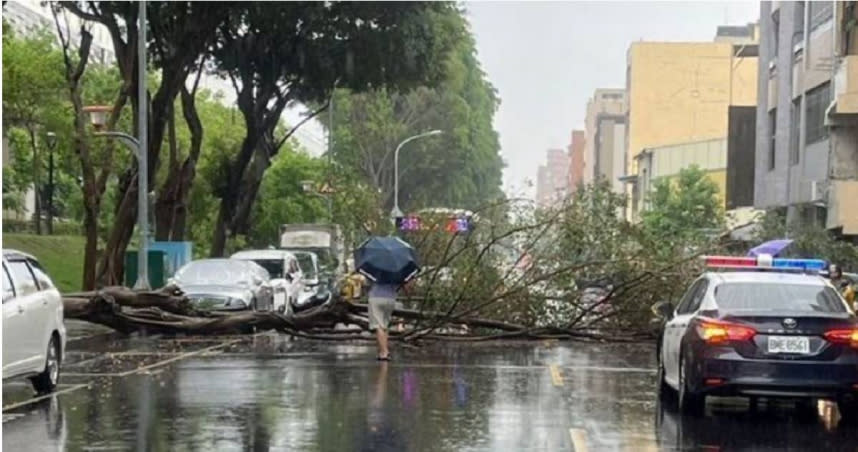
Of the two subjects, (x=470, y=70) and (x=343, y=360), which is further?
(x=470, y=70)

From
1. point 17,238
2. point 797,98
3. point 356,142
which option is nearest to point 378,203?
point 797,98

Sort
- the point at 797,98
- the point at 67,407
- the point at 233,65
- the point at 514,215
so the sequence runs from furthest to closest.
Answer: the point at 797,98, the point at 233,65, the point at 514,215, the point at 67,407

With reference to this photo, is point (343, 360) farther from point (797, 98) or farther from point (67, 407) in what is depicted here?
point (797, 98)

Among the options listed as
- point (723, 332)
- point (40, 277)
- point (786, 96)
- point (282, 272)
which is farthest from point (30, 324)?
point (786, 96)

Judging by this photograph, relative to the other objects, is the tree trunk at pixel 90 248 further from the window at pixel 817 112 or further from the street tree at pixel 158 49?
the window at pixel 817 112

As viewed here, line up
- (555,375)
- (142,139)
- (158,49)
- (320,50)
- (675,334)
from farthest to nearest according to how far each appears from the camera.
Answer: (320,50) < (158,49) < (142,139) < (555,375) < (675,334)

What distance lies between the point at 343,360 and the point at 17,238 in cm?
3804

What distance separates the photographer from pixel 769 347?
13539 millimetres

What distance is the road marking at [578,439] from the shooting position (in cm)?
1203

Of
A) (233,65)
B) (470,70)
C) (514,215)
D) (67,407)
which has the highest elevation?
(470,70)

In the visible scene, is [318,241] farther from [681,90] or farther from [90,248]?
[681,90]

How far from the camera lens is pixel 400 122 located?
72625mm

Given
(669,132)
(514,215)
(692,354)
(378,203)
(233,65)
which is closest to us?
(692,354)

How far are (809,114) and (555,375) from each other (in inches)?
1002
